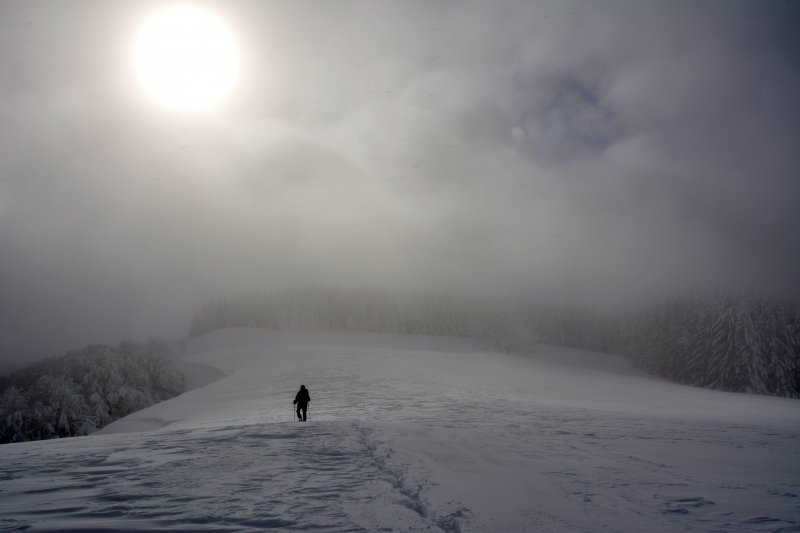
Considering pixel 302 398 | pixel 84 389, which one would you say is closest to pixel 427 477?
pixel 302 398

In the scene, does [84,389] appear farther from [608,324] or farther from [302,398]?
[608,324]

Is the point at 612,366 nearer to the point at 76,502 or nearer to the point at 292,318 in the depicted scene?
the point at 292,318

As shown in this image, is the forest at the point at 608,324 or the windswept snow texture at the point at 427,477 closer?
the windswept snow texture at the point at 427,477

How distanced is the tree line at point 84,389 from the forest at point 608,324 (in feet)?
146

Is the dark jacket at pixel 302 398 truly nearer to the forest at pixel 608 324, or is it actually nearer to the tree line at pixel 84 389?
the tree line at pixel 84 389

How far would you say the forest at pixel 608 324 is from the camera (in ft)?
186

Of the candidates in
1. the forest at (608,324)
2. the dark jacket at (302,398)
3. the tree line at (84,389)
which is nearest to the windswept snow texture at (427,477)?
the dark jacket at (302,398)

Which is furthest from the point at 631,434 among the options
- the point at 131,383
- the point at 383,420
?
the point at 131,383

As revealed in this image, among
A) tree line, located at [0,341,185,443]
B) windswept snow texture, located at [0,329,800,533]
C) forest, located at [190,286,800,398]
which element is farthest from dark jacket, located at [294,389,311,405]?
forest, located at [190,286,800,398]

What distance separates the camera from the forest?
2233 inches

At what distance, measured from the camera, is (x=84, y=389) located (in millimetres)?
44469

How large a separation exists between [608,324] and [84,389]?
92.9 m

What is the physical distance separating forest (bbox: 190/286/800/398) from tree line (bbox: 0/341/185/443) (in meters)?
44.4

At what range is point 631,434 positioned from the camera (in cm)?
1417
